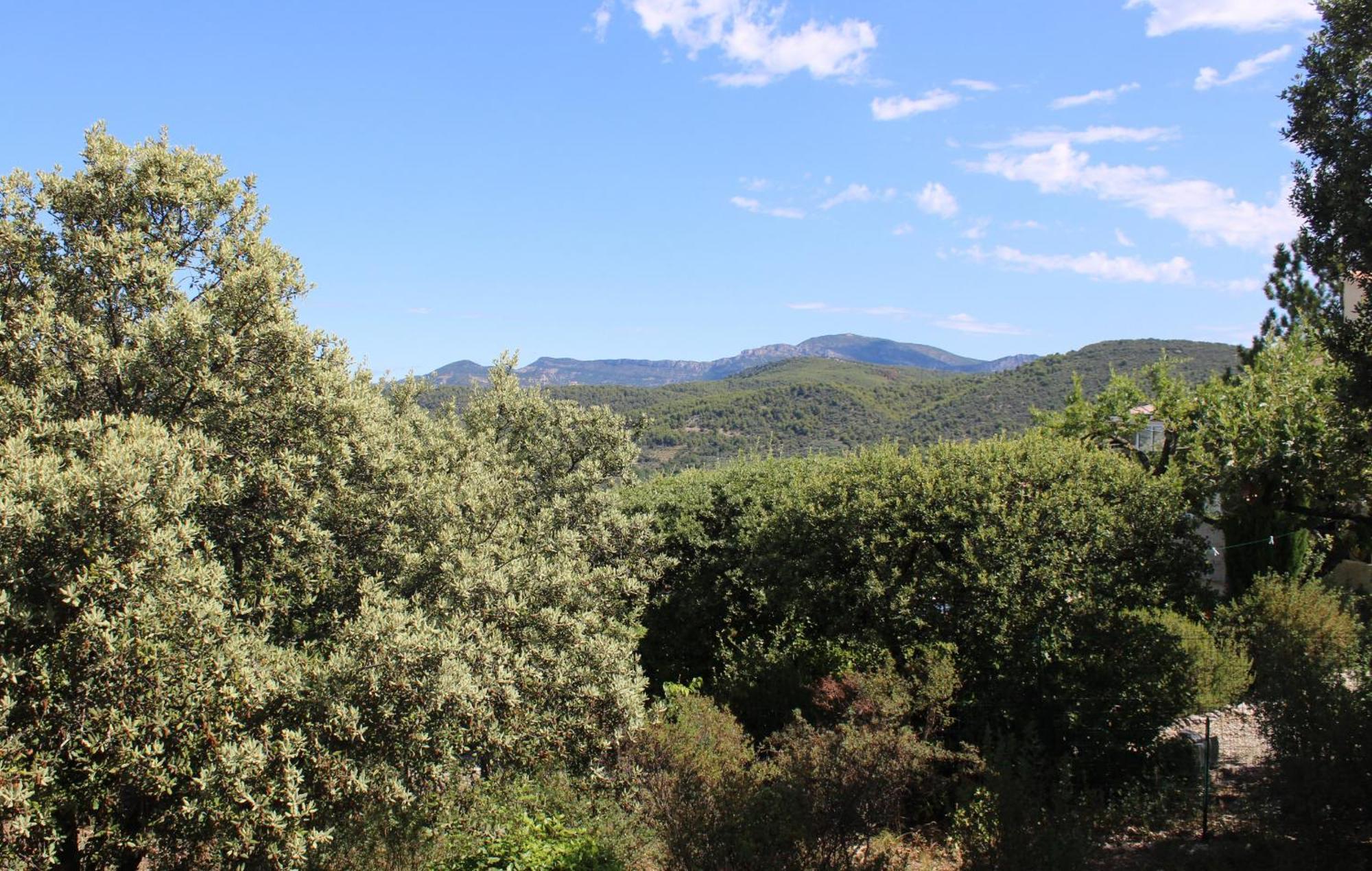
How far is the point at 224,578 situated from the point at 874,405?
98.2m

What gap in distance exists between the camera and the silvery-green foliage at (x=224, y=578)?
21.0ft

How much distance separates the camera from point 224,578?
7113 mm

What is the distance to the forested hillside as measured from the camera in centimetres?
8138

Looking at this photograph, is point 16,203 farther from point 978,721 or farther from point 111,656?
point 978,721

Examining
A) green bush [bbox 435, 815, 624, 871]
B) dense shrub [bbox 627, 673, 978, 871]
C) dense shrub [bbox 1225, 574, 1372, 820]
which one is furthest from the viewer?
dense shrub [bbox 627, 673, 978, 871]

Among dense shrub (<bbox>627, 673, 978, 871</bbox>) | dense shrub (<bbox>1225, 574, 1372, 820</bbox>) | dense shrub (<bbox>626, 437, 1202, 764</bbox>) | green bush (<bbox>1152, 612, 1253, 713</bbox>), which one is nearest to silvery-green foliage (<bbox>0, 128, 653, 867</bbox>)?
dense shrub (<bbox>627, 673, 978, 871</bbox>)

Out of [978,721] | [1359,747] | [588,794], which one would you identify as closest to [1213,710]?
[978,721]

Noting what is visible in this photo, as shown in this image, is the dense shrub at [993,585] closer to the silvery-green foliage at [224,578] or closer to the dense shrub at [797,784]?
the dense shrub at [797,784]

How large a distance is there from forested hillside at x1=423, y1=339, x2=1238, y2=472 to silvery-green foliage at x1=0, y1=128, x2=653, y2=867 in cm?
6305

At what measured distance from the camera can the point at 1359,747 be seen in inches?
290

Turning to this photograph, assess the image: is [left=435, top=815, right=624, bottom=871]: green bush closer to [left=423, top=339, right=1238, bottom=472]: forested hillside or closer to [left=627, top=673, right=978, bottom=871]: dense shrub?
[left=627, top=673, right=978, bottom=871]: dense shrub

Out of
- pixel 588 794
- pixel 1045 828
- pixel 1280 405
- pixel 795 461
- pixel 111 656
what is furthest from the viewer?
pixel 795 461

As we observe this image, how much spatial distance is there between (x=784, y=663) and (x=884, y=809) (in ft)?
22.5

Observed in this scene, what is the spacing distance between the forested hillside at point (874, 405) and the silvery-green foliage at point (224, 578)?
63.0 meters
